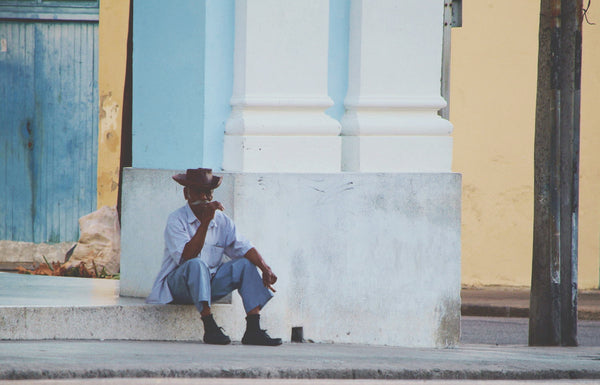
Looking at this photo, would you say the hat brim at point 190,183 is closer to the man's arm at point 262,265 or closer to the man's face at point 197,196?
the man's face at point 197,196

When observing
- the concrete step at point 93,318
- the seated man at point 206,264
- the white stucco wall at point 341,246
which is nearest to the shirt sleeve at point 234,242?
the seated man at point 206,264

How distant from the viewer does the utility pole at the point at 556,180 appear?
982cm

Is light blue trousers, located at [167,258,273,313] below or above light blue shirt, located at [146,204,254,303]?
below

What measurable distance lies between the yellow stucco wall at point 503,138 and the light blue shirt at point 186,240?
26.2 ft

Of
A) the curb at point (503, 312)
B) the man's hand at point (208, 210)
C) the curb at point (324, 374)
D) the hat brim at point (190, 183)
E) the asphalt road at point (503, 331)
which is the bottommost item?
the asphalt road at point (503, 331)

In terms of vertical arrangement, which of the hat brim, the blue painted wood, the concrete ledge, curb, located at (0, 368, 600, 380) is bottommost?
curb, located at (0, 368, 600, 380)

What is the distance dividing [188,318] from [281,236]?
2.91 ft

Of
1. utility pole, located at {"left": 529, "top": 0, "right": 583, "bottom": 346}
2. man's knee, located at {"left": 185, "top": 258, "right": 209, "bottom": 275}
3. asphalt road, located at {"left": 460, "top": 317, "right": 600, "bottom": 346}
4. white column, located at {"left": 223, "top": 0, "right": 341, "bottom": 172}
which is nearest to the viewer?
man's knee, located at {"left": 185, "top": 258, "right": 209, "bottom": 275}

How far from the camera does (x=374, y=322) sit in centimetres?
838

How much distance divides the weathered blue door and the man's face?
6.43 m

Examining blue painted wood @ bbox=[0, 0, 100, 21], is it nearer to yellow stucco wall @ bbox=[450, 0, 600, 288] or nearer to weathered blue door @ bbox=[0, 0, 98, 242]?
weathered blue door @ bbox=[0, 0, 98, 242]

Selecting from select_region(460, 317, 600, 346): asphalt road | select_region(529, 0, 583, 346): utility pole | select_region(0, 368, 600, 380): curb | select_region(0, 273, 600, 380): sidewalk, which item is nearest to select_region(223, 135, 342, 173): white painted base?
select_region(0, 273, 600, 380): sidewalk

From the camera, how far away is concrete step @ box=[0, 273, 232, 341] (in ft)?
23.9

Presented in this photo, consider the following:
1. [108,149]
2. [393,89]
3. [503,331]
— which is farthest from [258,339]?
[108,149]
